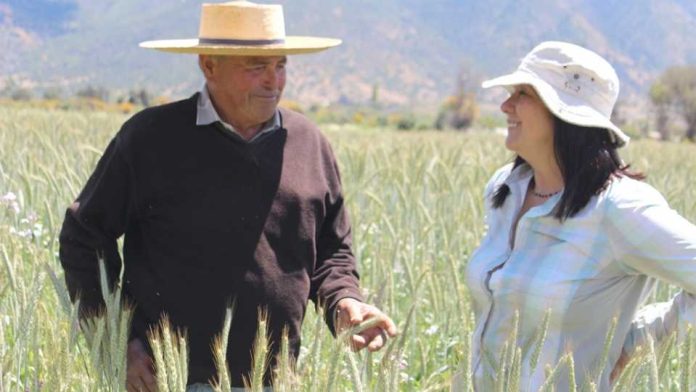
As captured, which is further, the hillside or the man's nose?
the hillside

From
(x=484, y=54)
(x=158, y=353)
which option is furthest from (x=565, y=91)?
(x=484, y=54)

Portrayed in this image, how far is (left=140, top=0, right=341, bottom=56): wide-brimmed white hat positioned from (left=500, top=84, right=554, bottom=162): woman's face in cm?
57

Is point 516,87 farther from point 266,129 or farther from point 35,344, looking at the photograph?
point 35,344

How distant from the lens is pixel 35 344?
2068 millimetres

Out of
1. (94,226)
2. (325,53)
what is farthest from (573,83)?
(325,53)

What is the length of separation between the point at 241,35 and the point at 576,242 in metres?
0.96

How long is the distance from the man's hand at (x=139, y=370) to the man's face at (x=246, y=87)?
0.59 m

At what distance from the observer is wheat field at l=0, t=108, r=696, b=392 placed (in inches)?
67.6

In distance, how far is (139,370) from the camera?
244 centimetres

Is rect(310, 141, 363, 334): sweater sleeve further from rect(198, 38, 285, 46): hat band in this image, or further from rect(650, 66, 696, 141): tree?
rect(650, 66, 696, 141): tree

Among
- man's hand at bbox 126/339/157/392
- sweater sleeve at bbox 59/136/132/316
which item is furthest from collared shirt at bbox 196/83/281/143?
man's hand at bbox 126/339/157/392

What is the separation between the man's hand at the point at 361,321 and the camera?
2.37 m

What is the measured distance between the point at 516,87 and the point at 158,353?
1218mm

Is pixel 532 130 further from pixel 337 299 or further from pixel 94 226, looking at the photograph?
pixel 94 226
